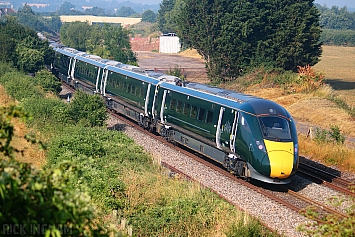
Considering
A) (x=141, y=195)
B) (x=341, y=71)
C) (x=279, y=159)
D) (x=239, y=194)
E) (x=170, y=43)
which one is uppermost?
(x=170, y=43)

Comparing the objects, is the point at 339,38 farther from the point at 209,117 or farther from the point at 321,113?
the point at 209,117

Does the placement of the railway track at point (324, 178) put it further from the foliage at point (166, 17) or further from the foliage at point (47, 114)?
the foliage at point (166, 17)

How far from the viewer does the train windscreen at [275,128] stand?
50.1 ft

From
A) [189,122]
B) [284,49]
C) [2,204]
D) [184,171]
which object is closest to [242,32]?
[284,49]

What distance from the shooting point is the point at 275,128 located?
15523mm

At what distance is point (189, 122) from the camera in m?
19.3

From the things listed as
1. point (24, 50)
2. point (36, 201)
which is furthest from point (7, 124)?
point (24, 50)

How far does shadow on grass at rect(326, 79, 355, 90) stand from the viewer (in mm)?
48394

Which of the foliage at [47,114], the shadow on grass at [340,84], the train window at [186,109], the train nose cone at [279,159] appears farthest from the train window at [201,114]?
the shadow on grass at [340,84]

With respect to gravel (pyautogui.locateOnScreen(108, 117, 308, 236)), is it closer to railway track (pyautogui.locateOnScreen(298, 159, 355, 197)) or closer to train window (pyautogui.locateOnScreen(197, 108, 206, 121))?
train window (pyautogui.locateOnScreen(197, 108, 206, 121))

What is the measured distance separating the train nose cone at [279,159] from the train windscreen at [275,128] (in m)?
0.24

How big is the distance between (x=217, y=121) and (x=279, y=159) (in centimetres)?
313

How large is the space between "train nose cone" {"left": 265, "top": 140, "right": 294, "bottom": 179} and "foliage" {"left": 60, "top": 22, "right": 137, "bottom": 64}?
132 ft

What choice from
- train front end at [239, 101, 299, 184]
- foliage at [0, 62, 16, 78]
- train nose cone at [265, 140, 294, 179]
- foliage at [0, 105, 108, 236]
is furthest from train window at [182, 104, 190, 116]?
foliage at [0, 62, 16, 78]
